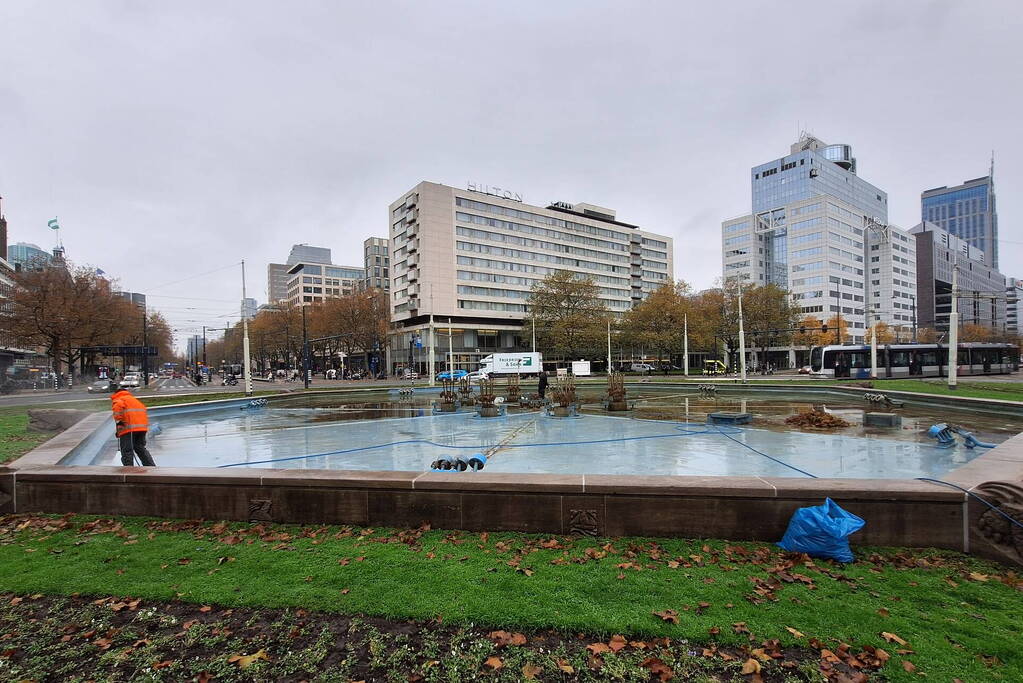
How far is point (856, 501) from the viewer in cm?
535

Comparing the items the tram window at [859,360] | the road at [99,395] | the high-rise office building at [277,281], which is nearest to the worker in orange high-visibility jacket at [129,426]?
the road at [99,395]

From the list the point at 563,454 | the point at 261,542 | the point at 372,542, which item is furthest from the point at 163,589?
the point at 563,454

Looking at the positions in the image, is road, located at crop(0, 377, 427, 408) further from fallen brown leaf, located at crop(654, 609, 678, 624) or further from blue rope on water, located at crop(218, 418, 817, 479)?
fallen brown leaf, located at crop(654, 609, 678, 624)

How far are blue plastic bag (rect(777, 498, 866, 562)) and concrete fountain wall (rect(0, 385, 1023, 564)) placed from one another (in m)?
0.27

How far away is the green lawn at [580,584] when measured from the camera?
146 inches

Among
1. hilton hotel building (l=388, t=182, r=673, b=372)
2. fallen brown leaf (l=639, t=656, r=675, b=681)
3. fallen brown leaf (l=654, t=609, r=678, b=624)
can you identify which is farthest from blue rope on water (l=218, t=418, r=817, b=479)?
hilton hotel building (l=388, t=182, r=673, b=372)

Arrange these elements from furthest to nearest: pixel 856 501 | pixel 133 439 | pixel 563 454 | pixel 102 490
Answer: pixel 563 454, pixel 133 439, pixel 102 490, pixel 856 501

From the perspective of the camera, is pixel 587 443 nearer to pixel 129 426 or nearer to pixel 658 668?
pixel 658 668

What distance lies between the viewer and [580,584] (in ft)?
14.6

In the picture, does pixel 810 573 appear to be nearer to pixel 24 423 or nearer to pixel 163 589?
pixel 163 589

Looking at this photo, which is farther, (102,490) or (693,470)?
(693,470)

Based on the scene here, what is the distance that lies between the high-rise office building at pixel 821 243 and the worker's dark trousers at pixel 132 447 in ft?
324

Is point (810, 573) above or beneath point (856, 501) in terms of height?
beneath

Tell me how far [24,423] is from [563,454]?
19.0 m
